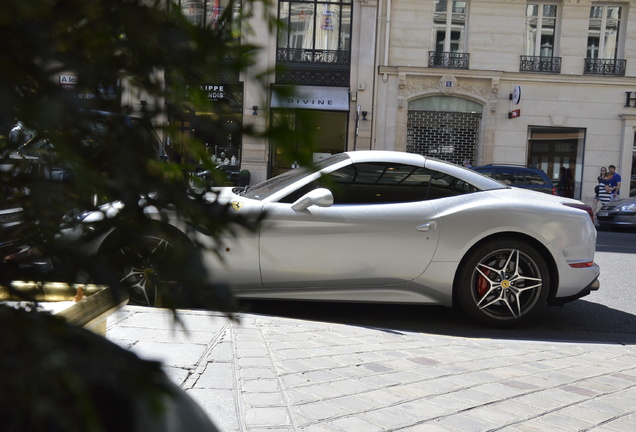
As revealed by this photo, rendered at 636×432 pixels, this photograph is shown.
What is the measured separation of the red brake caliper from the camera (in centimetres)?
589

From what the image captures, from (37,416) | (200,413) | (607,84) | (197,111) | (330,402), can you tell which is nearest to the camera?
(37,416)

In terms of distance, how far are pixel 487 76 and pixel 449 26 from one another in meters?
2.45

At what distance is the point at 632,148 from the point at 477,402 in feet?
84.4

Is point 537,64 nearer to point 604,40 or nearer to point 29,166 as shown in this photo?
point 604,40

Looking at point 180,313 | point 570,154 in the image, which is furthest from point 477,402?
point 570,154

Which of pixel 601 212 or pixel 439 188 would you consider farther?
pixel 601 212

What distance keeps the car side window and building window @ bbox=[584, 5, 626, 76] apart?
22.6 metres

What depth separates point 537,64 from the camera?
26.3m

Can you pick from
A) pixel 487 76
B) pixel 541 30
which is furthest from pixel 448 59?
pixel 541 30

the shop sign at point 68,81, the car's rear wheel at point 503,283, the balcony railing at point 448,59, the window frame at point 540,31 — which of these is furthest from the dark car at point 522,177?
the shop sign at point 68,81

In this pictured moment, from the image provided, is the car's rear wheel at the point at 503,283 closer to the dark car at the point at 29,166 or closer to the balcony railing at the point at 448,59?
the dark car at the point at 29,166

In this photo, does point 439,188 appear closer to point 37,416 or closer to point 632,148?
point 37,416

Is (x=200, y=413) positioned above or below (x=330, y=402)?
above

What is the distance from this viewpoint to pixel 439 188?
6.18 meters
